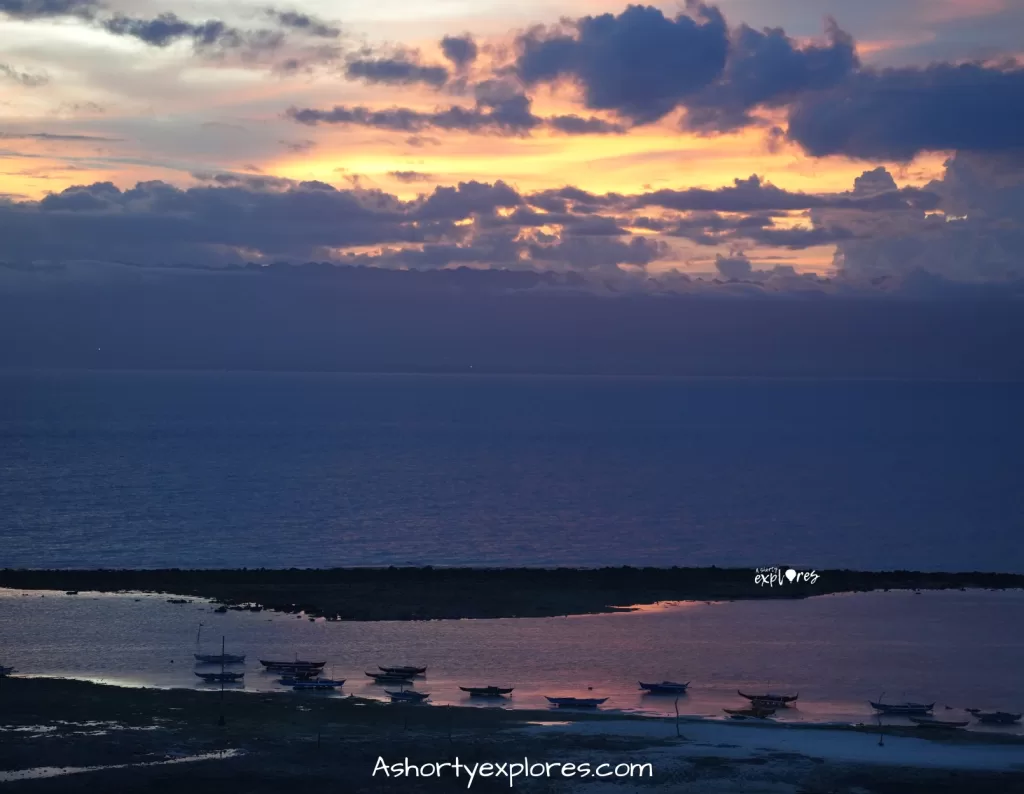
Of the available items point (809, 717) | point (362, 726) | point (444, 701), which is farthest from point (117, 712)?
point (809, 717)

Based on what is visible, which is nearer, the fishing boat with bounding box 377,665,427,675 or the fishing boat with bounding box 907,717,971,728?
the fishing boat with bounding box 907,717,971,728

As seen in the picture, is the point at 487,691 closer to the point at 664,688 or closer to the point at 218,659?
the point at 664,688

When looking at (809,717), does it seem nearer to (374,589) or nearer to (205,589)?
(374,589)

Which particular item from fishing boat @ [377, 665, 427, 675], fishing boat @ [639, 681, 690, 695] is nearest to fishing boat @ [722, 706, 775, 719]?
fishing boat @ [639, 681, 690, 695]

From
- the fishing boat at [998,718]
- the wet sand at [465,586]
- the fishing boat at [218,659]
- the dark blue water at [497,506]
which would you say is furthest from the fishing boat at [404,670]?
the dark blue water at [497,506]

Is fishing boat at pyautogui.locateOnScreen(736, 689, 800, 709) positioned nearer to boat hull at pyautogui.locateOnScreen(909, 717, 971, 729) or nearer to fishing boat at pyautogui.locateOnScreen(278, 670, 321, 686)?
boat hull at pyautogui.locateOnScreen(909, 717, 971, 729)
